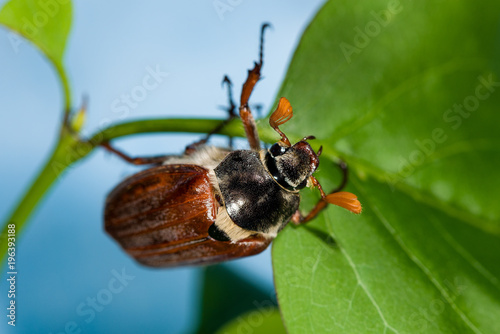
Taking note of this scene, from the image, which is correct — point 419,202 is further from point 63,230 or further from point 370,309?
point 63,230

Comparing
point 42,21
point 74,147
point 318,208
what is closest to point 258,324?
point 318,208

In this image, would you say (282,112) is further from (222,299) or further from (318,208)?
(222,299)

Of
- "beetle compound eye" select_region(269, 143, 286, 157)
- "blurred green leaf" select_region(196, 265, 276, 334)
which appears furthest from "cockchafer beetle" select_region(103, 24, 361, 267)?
"blurred green leaf" select_region(196, 265, 276, 334)

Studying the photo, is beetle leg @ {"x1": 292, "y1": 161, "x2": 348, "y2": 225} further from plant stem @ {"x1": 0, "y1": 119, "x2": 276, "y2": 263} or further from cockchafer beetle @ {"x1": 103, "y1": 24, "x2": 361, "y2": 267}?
plant stem @ {"x1": 0, "y1": 119, "x2": 276, "y2": 263}

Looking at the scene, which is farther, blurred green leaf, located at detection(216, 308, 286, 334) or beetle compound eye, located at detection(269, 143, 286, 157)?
blurred green leaf, located at detection(216, 308, 286, 334)

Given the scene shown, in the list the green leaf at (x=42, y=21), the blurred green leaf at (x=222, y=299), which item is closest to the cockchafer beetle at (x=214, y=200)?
the green leaf at (x=42, y=21)

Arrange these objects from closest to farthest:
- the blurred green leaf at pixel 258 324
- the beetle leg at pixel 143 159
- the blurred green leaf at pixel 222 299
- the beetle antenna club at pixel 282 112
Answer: the beetle antenna club at pixel 282 112 < the beetle leg at pixel 143 159 < the blurred green leaf at pixel 258 324 < the blurred green leaf at pixel 222 299

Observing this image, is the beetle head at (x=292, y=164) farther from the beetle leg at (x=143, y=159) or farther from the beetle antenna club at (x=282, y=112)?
the beetle leg at (x=143, y=159)

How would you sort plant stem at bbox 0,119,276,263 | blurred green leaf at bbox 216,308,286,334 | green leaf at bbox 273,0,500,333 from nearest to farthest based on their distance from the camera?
green leaf at bbox 273,0,500,333 → plant stem at bbox 0,119,276,263 → blurred green leaf at bbox 216,308,286,334
